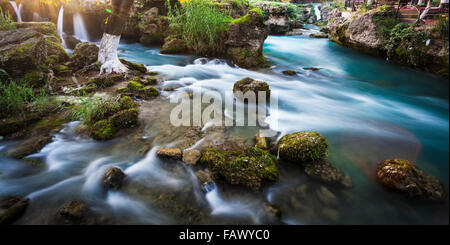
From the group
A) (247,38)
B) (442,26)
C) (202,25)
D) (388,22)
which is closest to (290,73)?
(247,38)

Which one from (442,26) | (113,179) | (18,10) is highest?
(18,10)

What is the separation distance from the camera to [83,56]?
21.0 ft

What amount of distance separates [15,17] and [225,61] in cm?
1175

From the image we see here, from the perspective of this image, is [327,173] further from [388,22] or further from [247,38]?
[247,38]

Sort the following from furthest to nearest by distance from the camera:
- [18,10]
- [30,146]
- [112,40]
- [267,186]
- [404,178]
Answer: [18,10] → [112,40] → [30,146] → [267,186] → [404,178]

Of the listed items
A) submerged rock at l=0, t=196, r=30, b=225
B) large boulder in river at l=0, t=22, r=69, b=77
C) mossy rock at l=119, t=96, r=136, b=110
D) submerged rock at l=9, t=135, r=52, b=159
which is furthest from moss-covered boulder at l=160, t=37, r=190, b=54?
submerged rock at l=0, t=196, r=30, b=225

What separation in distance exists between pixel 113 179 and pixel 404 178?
3.21 meters

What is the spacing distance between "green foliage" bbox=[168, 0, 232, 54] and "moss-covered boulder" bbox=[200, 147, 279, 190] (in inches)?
257

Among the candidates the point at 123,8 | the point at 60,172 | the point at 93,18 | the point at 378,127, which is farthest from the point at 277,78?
the point at 93,18

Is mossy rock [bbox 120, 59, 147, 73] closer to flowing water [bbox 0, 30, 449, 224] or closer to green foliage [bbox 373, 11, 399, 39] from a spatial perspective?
flowing water [bbox 0, 30, 449, 224]

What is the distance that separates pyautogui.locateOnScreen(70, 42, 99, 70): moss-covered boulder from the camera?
20.7ft

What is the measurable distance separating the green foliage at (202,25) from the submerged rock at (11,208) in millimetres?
7367

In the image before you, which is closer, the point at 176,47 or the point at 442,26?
the point at 442,26
